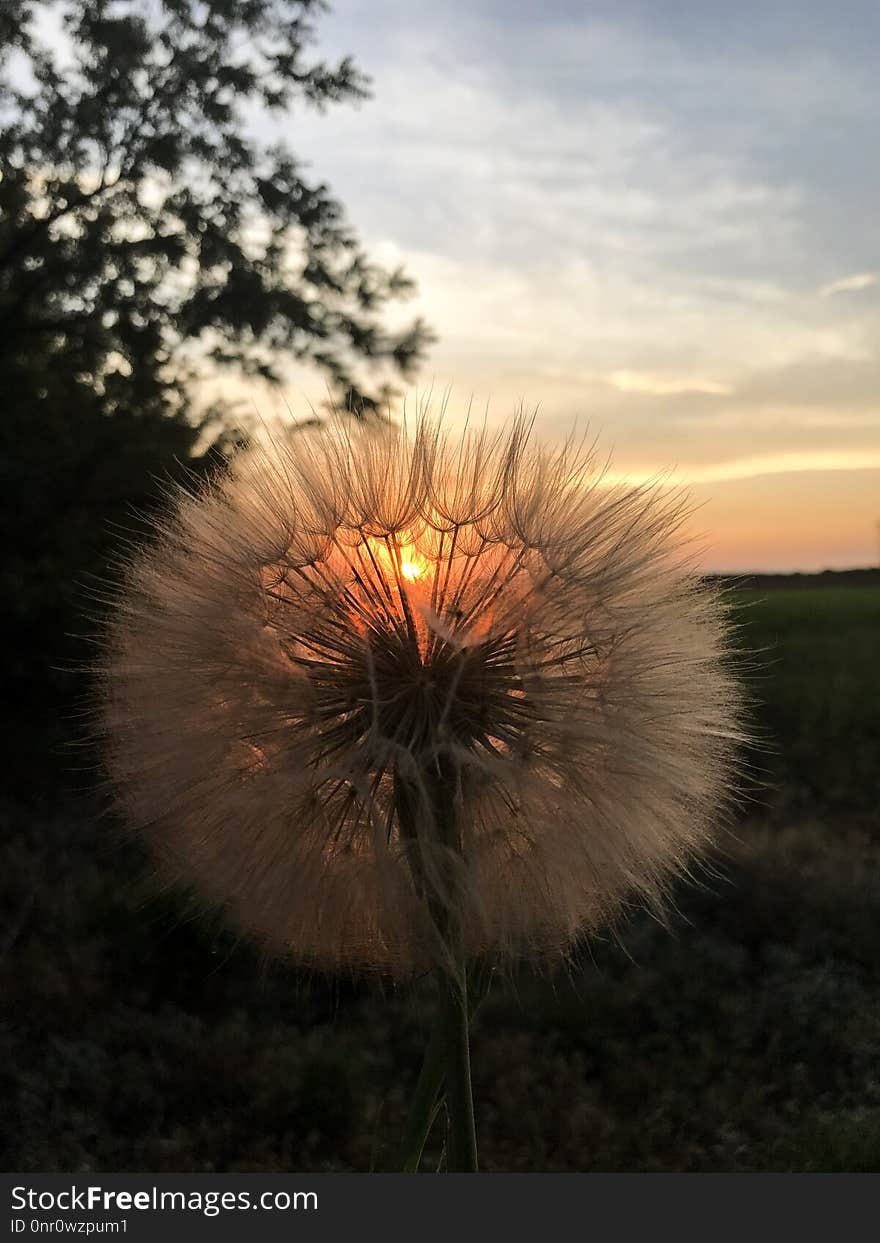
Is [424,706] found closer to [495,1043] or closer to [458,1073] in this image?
[458,1073]

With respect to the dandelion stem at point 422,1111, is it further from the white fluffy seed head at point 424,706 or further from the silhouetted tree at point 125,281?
the silhouetted tree at point 125,281

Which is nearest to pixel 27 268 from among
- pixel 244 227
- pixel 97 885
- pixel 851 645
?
pixel 244 227

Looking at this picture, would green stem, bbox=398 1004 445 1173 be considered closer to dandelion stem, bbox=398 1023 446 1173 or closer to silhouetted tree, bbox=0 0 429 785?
dandelion stem, bbox=398 1023 446 1173

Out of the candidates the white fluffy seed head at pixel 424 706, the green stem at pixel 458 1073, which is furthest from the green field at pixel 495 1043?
the green stem at pixel 458 1073

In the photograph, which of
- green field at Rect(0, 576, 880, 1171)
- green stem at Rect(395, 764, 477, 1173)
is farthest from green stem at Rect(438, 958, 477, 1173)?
green field at Rect(0, 576, 880, 1171)

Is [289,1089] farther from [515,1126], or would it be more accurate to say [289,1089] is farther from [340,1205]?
[340,1205]

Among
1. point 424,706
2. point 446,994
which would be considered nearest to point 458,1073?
point 446,994
